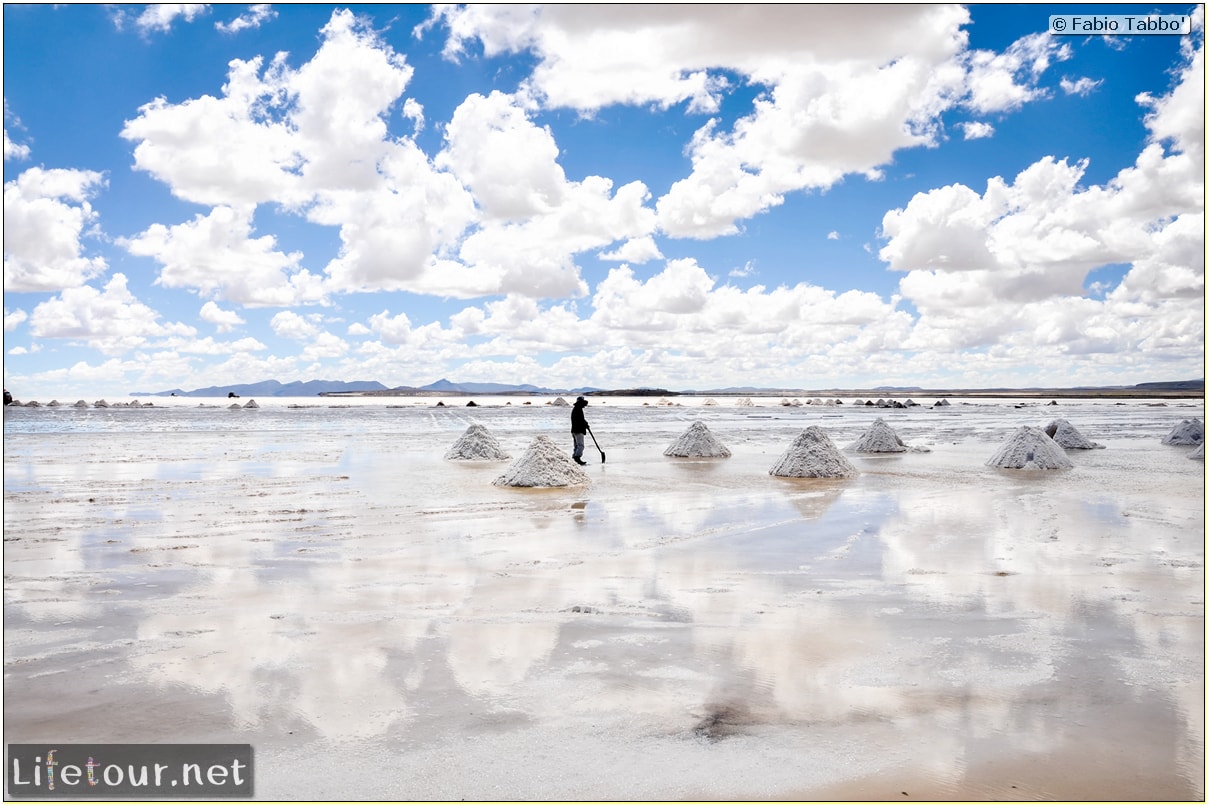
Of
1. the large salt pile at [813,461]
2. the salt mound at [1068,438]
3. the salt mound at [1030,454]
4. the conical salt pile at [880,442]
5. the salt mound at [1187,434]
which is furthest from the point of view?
the salt mound at [1187,434]

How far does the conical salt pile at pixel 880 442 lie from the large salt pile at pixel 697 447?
4.31 meters

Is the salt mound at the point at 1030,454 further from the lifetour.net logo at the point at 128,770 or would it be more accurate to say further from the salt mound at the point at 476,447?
the lifetour.net logo at the point at 128,770

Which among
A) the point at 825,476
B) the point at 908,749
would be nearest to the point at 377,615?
the point at 908,749

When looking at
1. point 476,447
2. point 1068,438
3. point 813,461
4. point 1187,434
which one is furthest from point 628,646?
point 1187,434

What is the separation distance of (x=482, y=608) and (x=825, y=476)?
428 inches

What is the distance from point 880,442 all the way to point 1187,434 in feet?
36.2

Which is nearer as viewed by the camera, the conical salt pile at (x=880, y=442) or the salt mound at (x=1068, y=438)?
the conical salt pile at (x=880, y=442)

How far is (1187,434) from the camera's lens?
25188 millimetres

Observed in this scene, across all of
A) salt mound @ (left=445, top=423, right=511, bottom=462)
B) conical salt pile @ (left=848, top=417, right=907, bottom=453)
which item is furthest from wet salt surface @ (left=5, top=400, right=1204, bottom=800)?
conical salt pile @ (left=848, top=417, right=907, bottom=453)

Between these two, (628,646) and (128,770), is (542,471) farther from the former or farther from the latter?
(128,770)

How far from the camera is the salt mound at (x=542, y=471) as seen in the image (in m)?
13.8

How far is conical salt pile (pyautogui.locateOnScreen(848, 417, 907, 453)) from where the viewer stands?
868 inches

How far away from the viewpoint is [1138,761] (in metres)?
3.55

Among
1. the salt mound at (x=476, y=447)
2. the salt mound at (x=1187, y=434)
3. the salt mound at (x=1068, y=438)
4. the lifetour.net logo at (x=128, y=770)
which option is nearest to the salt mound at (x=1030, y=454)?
the salt mound at (x=1068, y=438)
